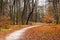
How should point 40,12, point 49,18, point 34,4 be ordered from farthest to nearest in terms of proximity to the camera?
point 40,12 < point 49,18 < point 34,4

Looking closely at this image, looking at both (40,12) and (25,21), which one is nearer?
(25,21)

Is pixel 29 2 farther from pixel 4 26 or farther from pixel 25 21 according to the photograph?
pixel 4 26

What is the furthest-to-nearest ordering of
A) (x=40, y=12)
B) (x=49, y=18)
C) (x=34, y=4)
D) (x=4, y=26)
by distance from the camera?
(x=40, y=12) → (x=49, y=18) → (x=34, y=4) → (x=4, y=26)

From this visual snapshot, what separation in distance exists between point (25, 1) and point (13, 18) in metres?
6.37

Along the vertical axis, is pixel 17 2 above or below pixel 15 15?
above

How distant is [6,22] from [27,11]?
26.0 m

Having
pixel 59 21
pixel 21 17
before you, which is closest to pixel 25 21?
pixel 21 17

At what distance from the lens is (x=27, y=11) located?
57844mm

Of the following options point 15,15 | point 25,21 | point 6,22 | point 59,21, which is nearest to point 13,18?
point 15,15

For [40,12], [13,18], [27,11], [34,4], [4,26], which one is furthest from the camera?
[40,12]

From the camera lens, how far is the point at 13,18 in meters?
50.3

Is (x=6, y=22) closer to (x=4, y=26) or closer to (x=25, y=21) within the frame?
(x=4, y=26)

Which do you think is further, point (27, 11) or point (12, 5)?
point (27, 11)

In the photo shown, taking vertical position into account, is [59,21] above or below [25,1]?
below
